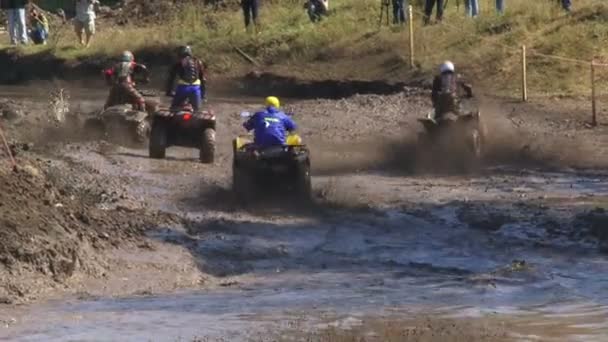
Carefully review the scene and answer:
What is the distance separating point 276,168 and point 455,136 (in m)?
4.50

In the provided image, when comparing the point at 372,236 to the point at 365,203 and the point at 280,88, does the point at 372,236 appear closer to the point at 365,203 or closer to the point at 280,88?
the point at 365,203

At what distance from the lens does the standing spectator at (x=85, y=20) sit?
1497 inches

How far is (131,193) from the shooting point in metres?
18.6

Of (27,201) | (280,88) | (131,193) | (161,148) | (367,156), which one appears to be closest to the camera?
(27,201)

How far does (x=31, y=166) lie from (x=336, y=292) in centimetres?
438

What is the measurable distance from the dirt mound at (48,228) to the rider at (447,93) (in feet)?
22.3

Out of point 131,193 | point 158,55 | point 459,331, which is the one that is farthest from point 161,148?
point 158,55

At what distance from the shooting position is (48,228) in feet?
47.9

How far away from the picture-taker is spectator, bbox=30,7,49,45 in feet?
134

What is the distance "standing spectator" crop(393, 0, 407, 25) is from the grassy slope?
1.54ft

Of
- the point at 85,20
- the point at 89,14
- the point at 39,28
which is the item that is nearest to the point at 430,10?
the point at 89,14

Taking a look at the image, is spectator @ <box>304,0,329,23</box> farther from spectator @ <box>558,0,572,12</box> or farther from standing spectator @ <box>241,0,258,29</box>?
spectator @ <box>558,0,572,12</box>

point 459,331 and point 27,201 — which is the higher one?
point 27,201

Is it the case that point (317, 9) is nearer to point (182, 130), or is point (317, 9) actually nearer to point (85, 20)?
point (85, 20)
